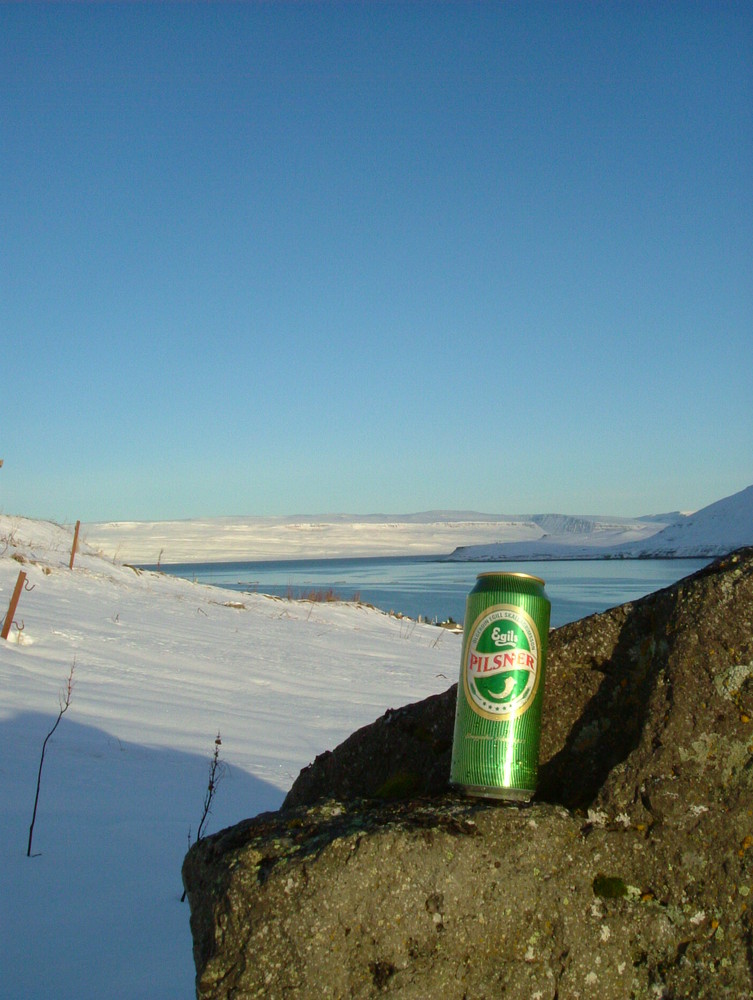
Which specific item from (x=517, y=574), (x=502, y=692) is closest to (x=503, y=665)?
(x=502, y=692)

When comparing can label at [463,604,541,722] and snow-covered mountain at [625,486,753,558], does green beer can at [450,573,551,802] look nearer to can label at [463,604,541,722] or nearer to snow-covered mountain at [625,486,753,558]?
can label at [463,604,541,722]

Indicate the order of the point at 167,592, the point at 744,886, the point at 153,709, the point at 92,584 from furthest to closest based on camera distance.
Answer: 1. the point at 167,592
2. the point at 92,584
3. the point at 153,709
4. the point at 744,886

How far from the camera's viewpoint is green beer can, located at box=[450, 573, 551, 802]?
6.59ft

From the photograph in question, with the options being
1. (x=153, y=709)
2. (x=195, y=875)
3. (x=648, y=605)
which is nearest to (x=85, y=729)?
(x=153, y=709)

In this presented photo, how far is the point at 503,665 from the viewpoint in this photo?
6.66ft

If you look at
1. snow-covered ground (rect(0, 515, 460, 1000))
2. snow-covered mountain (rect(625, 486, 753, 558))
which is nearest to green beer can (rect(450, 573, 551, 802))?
snow-covered ground (rect(0, 515, 460, 1000))

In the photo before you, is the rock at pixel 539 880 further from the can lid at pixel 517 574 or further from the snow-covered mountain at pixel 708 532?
the snow-covered mountain at pixel 708 532

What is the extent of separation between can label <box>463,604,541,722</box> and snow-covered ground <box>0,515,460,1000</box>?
1.45 m

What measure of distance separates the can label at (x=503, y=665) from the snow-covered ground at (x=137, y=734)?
1448 mm

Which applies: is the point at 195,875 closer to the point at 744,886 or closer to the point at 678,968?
the point at 678,968

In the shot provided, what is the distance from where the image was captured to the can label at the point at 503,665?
2.02m

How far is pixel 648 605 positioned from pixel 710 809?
1.95 feet

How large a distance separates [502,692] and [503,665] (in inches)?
2.5

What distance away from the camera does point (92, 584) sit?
13312 millimetres
